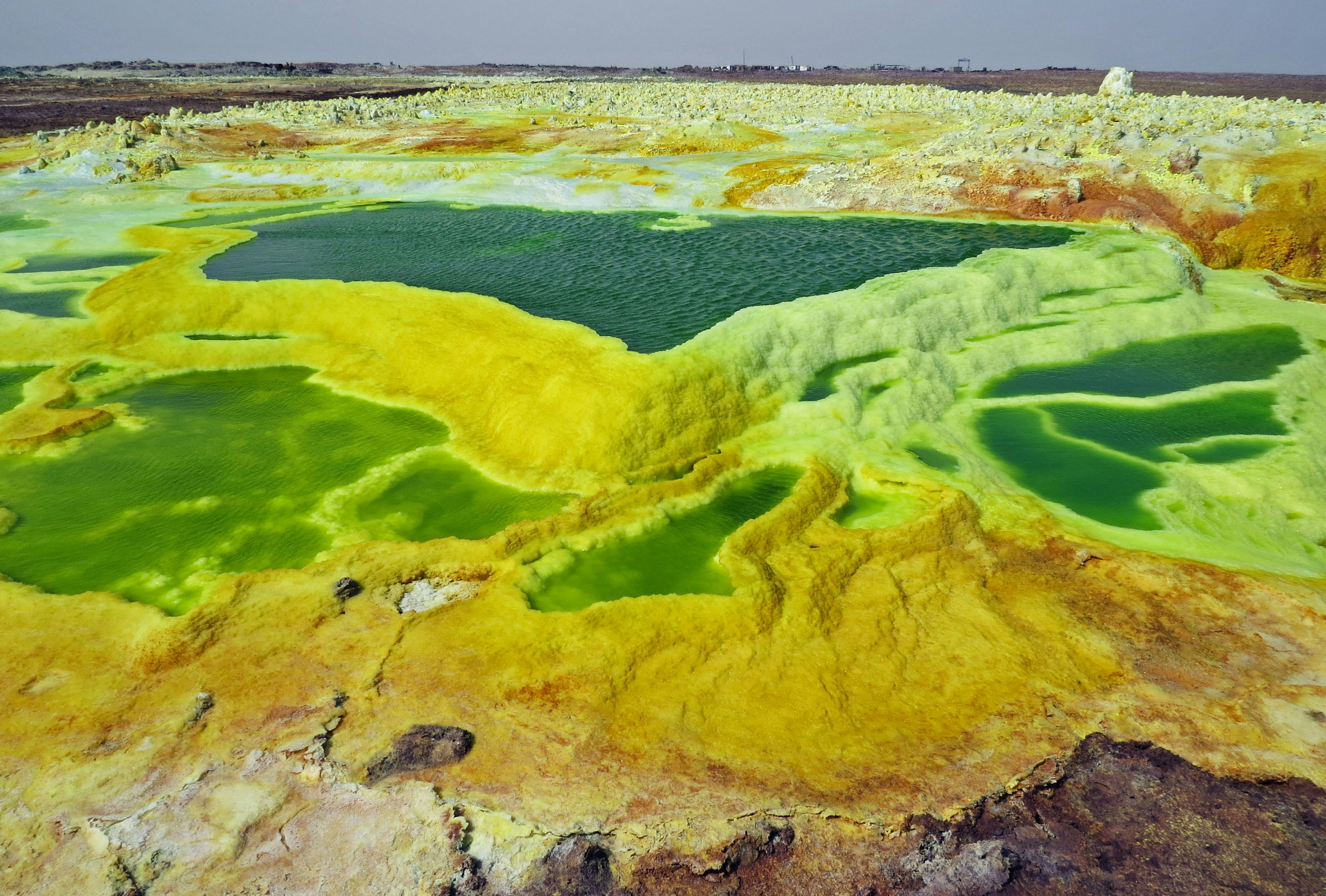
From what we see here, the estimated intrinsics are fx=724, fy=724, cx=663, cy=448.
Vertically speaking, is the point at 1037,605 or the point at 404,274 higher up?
the point at 404,274

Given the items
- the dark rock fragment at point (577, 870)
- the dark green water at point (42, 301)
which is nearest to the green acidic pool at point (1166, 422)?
the dark rock fragment at point (577, 870)

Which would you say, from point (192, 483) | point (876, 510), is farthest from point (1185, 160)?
point (192, 483)

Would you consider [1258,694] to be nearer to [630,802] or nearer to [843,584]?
[843,584]

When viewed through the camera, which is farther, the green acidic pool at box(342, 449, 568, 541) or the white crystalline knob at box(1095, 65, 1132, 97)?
the white crystalline knob at box(1095, 65, 1132, 97)

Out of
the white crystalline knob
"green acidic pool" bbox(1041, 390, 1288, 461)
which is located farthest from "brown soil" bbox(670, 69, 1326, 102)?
"green acidic pool" bbox(1041, 390, 1288, 461)

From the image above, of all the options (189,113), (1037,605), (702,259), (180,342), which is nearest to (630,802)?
(1037,605)

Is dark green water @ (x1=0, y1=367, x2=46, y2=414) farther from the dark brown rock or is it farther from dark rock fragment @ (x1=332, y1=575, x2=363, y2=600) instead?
→ the dark brown rock
